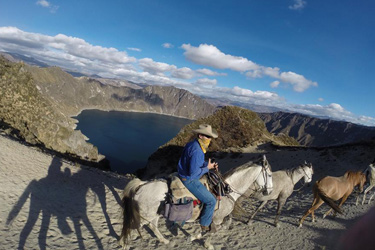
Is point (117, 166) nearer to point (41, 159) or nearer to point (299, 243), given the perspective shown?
point (41, 159)

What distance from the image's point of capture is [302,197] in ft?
42.9

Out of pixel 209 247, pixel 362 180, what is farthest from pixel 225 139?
pixel 209 247

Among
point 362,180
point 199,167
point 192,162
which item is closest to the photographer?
point 192,162

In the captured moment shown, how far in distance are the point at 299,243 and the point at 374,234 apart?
716 centimetres

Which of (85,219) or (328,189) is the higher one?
(328,189)

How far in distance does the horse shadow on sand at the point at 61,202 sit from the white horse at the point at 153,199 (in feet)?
4.83

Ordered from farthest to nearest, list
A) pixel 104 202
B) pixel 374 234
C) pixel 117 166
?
pixel 117 166
pixel 104 202
pixel 374 234

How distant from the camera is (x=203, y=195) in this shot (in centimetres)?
563

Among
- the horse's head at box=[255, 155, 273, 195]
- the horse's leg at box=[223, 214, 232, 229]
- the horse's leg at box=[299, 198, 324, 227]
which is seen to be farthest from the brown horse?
the horse's leg at box=[223, 214, 232, 229]

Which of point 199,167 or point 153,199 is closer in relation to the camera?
point 199,167

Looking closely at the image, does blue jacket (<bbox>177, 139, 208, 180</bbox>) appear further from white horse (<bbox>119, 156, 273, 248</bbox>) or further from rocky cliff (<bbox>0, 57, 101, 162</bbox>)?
rocky cliff (<bbox>0, 57, 101, 162</bbox>)

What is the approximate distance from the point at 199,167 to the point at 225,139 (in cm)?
4125

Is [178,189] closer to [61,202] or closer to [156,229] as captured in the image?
[156,229]

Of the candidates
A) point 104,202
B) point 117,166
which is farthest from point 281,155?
point 117,166
